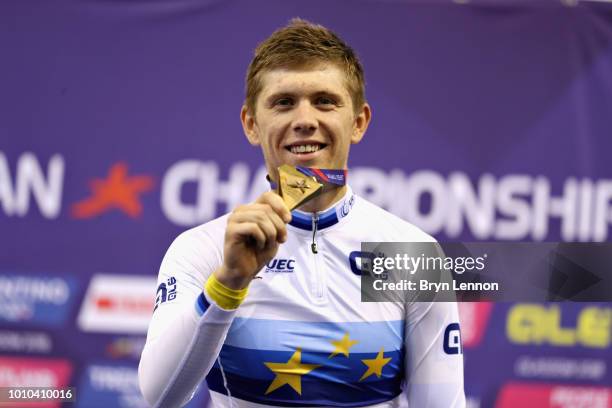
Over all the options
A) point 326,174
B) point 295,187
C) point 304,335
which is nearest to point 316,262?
point 304,335

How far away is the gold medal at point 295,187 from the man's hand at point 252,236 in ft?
0.24

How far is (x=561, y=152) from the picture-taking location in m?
4.16

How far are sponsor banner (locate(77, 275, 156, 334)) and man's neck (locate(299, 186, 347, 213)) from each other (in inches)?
79.0

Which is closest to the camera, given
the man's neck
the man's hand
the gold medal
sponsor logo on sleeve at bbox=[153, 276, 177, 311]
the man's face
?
the man's hand

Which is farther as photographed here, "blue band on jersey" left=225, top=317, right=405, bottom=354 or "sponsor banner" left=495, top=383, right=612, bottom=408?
"sponsor banner" left=495, top=383, right=612, bottom=408

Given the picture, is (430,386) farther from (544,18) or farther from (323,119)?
(544,18)

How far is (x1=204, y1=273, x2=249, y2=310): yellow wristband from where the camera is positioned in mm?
1685

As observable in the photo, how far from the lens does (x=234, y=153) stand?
13.3 ft

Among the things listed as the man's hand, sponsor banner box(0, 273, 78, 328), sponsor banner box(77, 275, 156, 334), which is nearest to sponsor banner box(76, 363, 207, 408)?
sponsor banner box(77, 275, 156, 334)

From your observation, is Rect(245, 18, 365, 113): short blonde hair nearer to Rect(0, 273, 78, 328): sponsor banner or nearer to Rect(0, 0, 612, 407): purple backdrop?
Rect(0, 0, 612, 407): purple backdrop

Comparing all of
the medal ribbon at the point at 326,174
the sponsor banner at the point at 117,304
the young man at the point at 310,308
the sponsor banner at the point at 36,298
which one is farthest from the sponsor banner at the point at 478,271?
the sponsor banner at the point at 36,298

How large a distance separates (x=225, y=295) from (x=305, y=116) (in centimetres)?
49

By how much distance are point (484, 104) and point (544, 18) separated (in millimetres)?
476

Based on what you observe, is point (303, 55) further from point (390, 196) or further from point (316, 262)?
point (390, 196)
